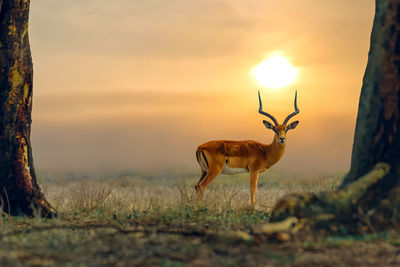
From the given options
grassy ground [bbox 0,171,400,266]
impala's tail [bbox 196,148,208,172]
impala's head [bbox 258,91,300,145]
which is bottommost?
grassy ground [bbox 0,171,400,266]

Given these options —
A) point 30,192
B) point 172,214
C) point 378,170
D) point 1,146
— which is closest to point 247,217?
point 172,214

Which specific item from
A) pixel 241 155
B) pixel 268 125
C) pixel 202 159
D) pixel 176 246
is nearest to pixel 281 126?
pixel 268 125

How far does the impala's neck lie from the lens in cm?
1586

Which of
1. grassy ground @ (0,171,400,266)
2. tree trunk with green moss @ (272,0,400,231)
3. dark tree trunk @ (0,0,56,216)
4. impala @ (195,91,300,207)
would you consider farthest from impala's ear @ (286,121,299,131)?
dark tree trunk @ (0,0,56,216)

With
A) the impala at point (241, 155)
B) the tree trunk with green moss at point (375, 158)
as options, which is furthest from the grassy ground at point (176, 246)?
the impala at point (241, 155)

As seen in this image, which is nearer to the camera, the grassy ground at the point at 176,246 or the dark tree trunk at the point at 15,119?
the grassy ground at the point at 176,246

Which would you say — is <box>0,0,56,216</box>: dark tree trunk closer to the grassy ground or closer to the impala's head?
the grassy ground

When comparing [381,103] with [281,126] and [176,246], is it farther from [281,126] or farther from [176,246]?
[281,126]

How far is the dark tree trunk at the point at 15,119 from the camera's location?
10.7 meters

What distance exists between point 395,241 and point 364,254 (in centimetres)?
99

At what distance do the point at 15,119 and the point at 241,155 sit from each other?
22.0 ft

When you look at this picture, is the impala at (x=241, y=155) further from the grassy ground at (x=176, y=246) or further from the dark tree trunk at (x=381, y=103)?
the dark tree trunk at (x=381, y=103)

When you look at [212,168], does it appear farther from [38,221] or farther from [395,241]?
[395,241]

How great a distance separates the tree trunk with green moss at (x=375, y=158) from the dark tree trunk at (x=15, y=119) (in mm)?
5285
